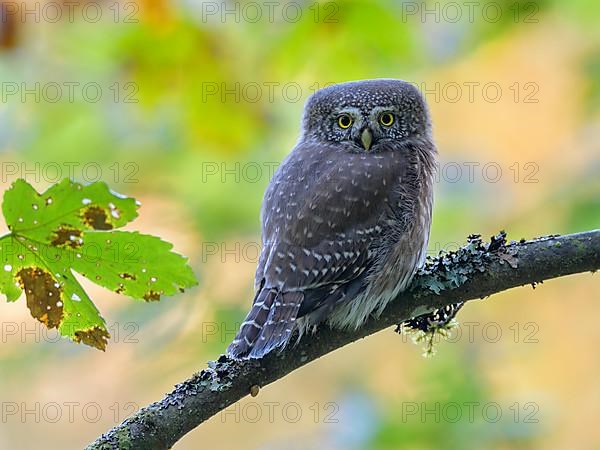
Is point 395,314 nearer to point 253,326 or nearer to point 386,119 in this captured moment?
point 253,326

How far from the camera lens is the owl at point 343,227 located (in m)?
2.74

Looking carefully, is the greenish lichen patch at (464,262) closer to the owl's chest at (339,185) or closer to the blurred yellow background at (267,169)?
the owl's chest at (339,185)

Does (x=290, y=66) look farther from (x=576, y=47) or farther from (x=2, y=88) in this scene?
(x=576, y=47)

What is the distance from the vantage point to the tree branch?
2.04 meters

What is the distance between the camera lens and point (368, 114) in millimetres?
3631

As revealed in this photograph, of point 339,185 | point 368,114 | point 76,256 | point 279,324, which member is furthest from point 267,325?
point 368,114

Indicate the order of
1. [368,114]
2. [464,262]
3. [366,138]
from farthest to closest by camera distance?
[368,114]
[366,138]
[464,262]

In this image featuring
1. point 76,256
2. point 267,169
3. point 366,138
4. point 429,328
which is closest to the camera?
point 76,256

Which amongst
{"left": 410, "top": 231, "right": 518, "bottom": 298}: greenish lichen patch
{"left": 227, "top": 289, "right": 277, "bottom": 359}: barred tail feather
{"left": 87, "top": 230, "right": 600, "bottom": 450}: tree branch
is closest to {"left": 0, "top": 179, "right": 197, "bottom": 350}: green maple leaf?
{"left": 87, "top": 230, "right": 600, "bottom": 450}: tree branch

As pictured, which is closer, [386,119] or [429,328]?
[429,328]

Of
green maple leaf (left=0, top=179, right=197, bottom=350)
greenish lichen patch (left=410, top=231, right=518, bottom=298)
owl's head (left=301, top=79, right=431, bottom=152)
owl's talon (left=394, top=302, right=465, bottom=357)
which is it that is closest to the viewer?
green maple leaf (left=0, top=179, right=197, bottom=350)

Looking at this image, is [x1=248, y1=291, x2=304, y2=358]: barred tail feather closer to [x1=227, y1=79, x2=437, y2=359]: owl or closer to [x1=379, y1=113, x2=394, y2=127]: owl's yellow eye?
[x1=227, y1=79, x2=437, y2=359]: owl

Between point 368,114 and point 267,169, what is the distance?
4.23 feet

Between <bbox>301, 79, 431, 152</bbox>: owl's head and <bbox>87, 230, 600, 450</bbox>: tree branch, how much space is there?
43.3 inches
